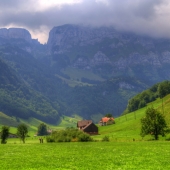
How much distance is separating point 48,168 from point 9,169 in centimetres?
427

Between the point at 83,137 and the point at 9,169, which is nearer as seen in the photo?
the point at 9,169

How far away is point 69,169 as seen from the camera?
28.7 meters

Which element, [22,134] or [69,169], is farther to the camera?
[22,134]

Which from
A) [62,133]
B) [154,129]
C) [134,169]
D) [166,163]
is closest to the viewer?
[134,169]

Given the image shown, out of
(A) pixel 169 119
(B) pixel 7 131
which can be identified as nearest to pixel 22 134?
(B) pixel 7 131

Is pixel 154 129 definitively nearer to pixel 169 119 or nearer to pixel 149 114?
pixel 149 114

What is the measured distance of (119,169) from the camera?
27969 mm

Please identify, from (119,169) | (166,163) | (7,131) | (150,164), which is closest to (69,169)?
(119,169)

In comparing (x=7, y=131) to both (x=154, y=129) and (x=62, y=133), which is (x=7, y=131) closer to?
(x=62, y=133)

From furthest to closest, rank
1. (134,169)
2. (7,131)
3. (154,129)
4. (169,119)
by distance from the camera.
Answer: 1. (169,119)
2. (7,131)
3. (154,129)
4. (134,169)

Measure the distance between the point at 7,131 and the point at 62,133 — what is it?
888 inches

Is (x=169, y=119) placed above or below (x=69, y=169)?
above

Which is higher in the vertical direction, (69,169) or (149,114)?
(149,114)

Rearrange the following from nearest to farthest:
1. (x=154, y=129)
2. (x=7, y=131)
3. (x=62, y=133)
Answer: (x=154, y=129) < (x=62, y=133) < (x=7, y=131)
